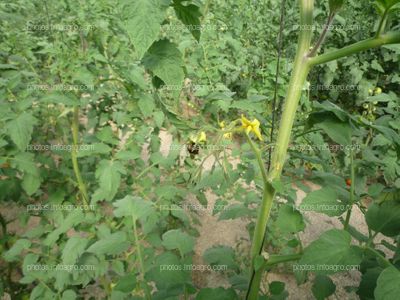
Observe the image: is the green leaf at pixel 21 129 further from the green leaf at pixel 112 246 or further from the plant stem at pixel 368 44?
the plant stem at pixel 368 44

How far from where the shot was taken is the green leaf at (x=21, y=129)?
48.8 inches

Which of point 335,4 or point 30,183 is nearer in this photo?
point 335,4

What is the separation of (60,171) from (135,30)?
1.29m

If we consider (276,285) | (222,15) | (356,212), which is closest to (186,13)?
(276,285)

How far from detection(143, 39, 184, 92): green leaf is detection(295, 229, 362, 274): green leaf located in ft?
1.60

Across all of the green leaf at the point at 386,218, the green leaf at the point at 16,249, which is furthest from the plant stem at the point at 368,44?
the green leaf at the point at 16,249

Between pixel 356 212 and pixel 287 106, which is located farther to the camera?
pixel 356 212

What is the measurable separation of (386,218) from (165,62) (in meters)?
0.67

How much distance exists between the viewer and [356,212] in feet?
10.3

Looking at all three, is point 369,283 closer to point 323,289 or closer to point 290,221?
point 323,289

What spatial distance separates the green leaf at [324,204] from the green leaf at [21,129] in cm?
102

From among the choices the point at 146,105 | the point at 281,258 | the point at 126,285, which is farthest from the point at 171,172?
the point at 281,258

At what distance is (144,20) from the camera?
46 centimetres

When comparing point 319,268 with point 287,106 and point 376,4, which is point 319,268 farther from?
point 376,4
